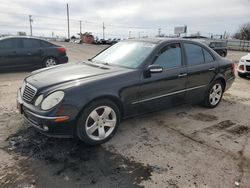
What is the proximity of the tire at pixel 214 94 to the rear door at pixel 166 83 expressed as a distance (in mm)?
899

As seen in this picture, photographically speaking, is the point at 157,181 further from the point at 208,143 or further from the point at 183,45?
the point at 183,45

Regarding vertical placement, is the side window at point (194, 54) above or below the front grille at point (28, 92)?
above

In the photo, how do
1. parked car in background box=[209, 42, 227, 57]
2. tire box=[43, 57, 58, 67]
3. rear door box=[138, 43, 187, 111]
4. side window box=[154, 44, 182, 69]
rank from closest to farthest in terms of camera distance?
1. rear door box=[138, 43, 187, 111]
2. side window box=[154, 44, 182, 69]
3. tire box=[43, 57, 58, 67]
4. parked car in background box=[209, 42, 227, 57]

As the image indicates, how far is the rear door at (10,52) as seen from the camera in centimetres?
888

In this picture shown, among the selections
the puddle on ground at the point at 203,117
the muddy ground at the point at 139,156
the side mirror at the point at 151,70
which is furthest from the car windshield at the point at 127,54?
the puddle on ground at the point at 203,117

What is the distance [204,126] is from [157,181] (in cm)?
203

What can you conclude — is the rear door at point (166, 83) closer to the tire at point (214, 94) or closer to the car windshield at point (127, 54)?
the car windshield at point (127, 54)

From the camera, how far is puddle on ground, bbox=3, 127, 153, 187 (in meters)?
2.88

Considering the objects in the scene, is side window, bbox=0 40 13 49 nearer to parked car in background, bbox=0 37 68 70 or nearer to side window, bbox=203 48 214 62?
parked car in background, bbox=0 37 68 70

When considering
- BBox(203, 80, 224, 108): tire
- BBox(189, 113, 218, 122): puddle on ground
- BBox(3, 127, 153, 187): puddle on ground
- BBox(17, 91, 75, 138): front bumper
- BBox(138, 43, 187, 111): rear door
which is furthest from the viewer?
BBox(203, 80, 224, 108): tire

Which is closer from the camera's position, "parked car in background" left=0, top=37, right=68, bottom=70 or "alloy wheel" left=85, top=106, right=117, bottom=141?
"alloy wheel" left=85, top=106, right=117, bottom=141

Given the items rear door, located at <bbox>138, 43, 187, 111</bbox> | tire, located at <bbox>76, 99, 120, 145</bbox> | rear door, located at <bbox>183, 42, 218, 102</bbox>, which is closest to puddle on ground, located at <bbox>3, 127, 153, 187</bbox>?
tire, located at <bbox>76, 99, 120, 145</bbox>

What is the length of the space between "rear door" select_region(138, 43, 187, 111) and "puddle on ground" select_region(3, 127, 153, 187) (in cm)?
117

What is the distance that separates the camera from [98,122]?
3635 mm
